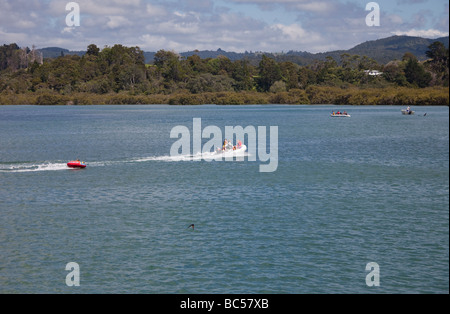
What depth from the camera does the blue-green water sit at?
2758 cm

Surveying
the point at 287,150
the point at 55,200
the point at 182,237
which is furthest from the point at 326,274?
the point at 287,150

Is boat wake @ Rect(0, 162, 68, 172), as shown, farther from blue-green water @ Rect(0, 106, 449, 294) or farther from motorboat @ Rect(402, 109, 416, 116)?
motorboat @ Rect(402, 109, 416, 116)

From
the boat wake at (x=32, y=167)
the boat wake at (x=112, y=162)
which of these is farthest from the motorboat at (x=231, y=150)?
the boat wake at (x=32, y=167)

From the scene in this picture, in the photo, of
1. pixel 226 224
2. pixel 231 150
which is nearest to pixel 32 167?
pixel 231 150

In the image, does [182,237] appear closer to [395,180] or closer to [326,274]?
[326,274]

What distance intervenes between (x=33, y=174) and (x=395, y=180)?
129ft

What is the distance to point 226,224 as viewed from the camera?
37.3 metres

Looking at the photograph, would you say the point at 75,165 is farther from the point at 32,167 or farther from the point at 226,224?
the point at 226,224

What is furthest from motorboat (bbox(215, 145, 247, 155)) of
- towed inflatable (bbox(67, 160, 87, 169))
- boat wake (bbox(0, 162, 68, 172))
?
boat wake (bbox(0, 162, 68, 172))

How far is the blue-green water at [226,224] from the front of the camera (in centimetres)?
2758

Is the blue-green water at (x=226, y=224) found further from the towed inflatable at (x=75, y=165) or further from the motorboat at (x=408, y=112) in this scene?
the motorboat at (x=408, y=112)
